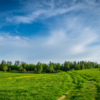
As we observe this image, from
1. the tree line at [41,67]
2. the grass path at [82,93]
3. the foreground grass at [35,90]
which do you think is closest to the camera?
the grass path at [82,93]

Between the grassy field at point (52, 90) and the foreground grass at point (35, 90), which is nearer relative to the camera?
the grassy field at point (52, 90)

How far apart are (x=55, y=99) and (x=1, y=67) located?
4919 inches

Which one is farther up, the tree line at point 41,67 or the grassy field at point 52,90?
the grassy field at point 52,90

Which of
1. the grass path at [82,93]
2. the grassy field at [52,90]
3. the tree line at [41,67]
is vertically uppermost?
the grass path at [82,93]

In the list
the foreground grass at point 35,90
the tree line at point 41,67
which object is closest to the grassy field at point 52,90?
the foreground grass at point 35,90

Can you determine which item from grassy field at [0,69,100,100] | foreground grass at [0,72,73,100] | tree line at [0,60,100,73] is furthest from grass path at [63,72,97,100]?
tree line at [0,60,100,73]

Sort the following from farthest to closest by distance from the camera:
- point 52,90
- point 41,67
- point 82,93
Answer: point 41,67
point 52,90
point 82,93

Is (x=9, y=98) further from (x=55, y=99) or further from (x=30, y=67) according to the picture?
(x=30, y=67)

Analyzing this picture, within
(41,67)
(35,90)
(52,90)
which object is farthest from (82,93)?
(41,67)

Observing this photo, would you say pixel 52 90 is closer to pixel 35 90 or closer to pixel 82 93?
pixel 35 90

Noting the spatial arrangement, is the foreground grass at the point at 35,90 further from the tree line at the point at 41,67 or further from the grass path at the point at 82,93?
the tree line at the point at 41,67

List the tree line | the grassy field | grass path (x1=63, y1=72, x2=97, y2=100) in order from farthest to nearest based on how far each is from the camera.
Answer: the tree line → the grassy field → grass path (x1=63, y1=72, x2=97, y2=100)

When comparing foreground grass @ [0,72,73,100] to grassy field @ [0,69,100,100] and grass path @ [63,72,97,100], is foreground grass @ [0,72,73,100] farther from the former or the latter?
grass path @ [63,72,97,100]

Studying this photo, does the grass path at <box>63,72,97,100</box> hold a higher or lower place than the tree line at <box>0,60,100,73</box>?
higher
